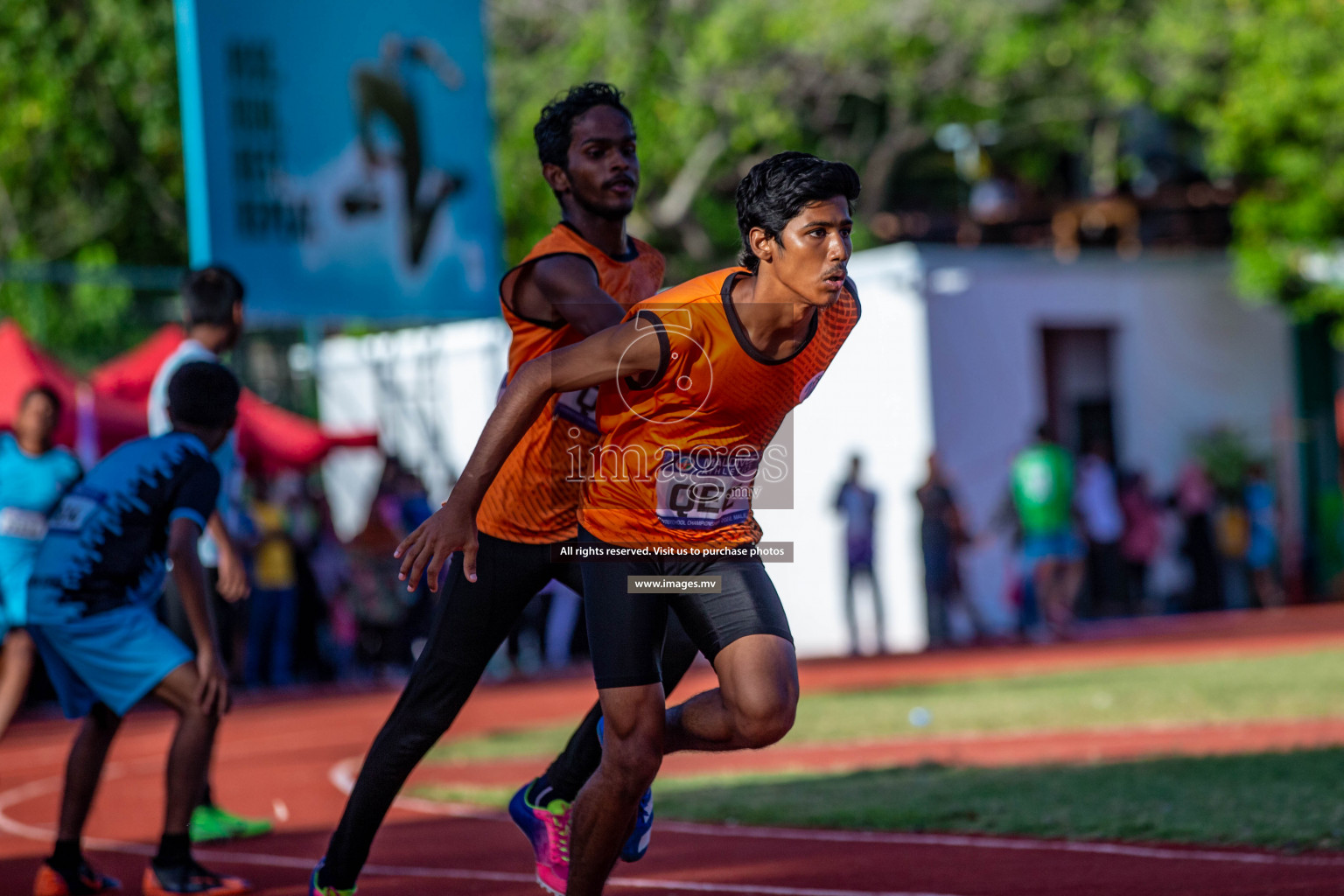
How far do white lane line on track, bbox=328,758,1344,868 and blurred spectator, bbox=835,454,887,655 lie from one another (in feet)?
32.1

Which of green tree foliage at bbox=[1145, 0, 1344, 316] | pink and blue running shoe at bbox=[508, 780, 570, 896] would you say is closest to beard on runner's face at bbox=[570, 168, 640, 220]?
pink and blue running shoe at bbox=[508, 780, 570, 896]

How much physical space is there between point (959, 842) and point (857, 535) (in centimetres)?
1113

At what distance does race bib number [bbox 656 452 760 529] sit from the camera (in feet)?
13.4

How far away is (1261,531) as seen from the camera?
20.9 meters

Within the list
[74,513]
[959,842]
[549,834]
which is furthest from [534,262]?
[959,842]

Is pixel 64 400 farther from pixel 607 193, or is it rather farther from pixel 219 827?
pixel 607 193

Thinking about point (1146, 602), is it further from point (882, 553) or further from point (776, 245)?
point (776, 245)

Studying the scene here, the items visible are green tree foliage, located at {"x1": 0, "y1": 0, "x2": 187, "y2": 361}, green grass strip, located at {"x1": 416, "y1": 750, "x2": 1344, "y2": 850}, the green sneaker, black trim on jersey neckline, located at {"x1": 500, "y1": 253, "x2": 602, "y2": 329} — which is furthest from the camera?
green tree foliage, located at {"x1": 0, "y1": 0, "x2": 187, "y2": 361}

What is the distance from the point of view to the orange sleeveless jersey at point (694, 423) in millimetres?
4012

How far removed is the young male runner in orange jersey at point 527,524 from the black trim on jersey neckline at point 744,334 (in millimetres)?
478

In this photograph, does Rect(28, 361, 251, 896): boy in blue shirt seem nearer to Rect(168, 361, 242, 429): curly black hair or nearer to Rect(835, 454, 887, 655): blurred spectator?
Rect(168, 361, 242, 429): curly black hair

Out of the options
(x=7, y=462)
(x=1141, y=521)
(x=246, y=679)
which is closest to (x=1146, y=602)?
(x=1141, y=521)

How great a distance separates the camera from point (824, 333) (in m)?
4.22

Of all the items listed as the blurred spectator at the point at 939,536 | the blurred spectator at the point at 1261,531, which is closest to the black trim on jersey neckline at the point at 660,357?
the blurred spectator at the point at 939,536
